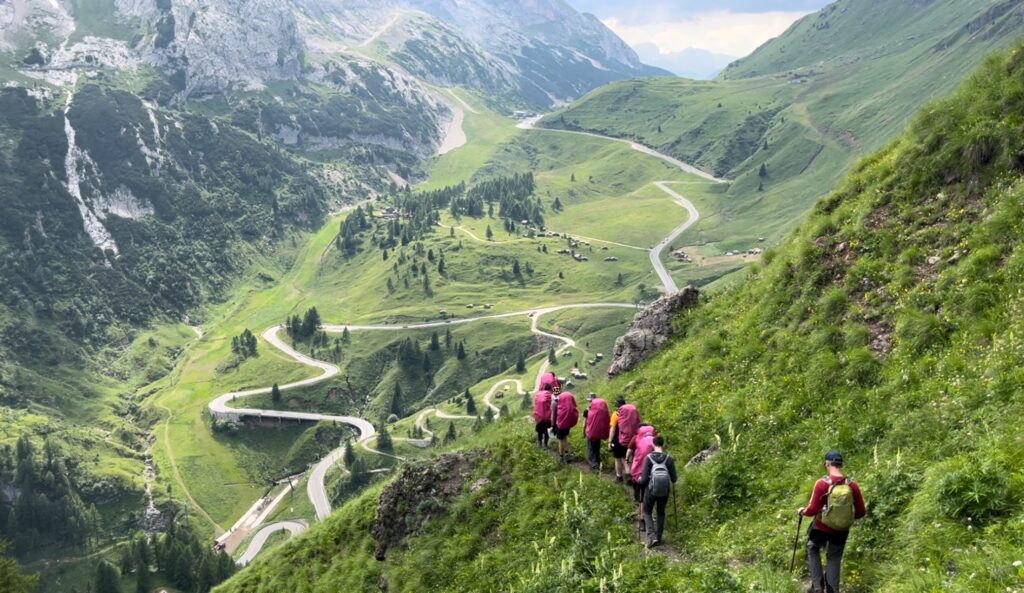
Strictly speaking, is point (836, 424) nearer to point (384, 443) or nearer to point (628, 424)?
point (628, 424)

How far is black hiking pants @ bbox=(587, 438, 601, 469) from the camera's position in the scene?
27.8m

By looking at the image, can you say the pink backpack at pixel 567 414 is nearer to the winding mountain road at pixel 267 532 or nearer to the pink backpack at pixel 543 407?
the pink backpack at pixel 543 407

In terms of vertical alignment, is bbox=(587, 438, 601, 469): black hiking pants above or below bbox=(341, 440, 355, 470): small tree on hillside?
above

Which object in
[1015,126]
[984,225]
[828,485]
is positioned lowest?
[828,485]

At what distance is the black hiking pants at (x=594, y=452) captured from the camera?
1096 inches

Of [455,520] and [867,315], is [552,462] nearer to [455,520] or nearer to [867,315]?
[455,520]

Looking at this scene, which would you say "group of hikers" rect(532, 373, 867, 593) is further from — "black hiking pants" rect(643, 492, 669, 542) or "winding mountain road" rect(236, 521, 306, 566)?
"winding mountain road" rect(236, 521, 306, 566)

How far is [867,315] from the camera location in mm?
25312

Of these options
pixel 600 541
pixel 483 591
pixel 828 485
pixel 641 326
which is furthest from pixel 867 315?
pixel 483 591

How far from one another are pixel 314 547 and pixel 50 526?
217 meters

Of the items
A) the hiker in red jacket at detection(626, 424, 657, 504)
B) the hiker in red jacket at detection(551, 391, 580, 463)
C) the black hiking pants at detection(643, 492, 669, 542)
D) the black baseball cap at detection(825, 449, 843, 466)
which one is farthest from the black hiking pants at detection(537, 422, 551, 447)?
the black baseball cap at detection(825, 449, 843, 466)

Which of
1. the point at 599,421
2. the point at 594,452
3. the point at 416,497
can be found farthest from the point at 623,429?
the point at 416,497

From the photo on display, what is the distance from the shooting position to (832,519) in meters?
15.3

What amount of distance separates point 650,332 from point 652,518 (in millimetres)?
19444
